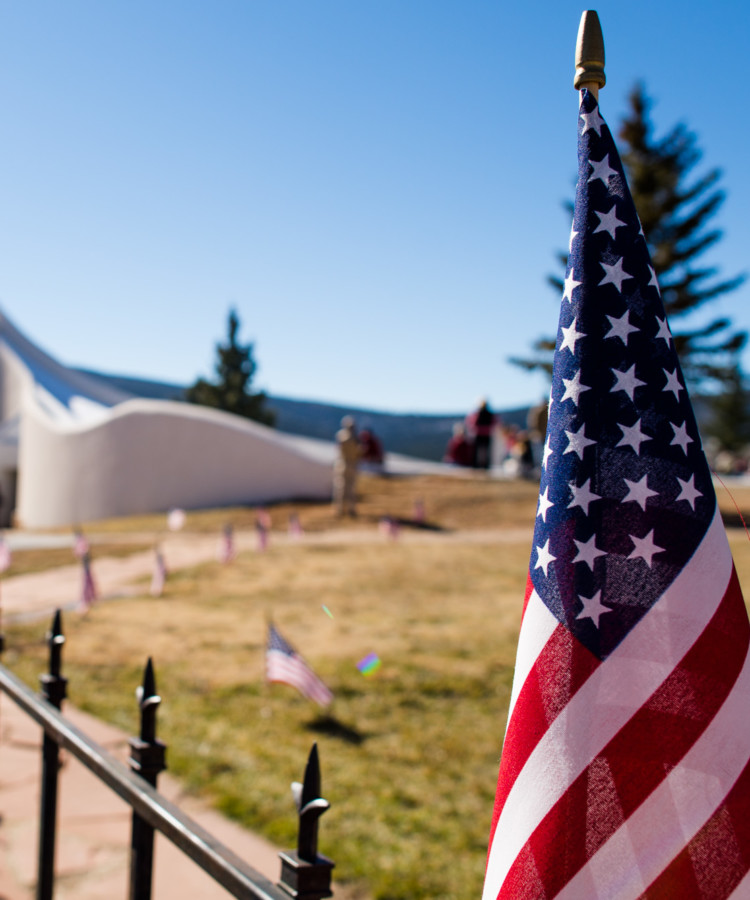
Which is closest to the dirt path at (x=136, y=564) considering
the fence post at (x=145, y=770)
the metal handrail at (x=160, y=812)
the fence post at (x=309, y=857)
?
the metal handrail at (x=160, y=812)

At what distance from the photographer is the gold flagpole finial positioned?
4.37 ft

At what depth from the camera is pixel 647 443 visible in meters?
1.27

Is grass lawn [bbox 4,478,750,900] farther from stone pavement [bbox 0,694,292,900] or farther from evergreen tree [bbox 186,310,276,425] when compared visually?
evergreen tree [bbox 186,310,276,425]

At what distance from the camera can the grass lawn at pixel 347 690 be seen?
11.9 ft

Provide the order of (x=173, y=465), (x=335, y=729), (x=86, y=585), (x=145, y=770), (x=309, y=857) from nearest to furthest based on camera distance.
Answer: (x=309, y=857) < (x=145, y=770) < (x=335, y=729) < (x=86, y=585) < (x=173, y=465)

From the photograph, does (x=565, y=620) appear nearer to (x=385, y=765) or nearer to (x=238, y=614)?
(x=385, y=765)

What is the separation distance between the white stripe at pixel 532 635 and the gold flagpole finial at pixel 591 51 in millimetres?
873

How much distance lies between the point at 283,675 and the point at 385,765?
836 mm

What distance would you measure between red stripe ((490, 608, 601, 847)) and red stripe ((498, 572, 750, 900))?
9 cm

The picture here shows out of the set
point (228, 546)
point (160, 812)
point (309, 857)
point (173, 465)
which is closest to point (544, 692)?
point (309, 857)

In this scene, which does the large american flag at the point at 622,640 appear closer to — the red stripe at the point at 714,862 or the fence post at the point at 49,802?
the red stripe at the point at 714,862

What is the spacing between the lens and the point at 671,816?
46.0 inches

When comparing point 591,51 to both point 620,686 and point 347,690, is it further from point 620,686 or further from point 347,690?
point 347,690

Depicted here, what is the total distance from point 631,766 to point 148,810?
1.11 metres
